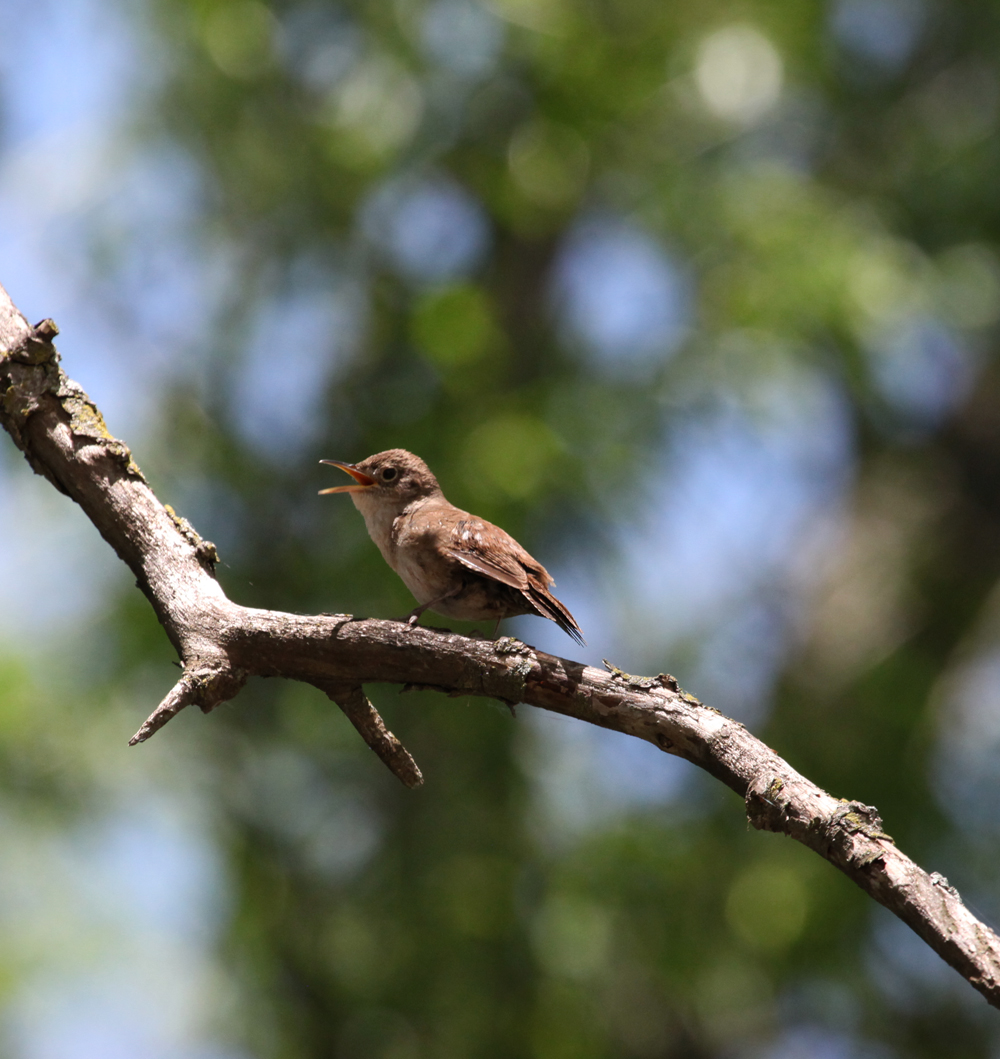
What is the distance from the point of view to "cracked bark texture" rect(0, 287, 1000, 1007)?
7.52 feet

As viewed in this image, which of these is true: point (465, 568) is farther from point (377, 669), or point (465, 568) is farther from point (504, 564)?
point (377, 669)

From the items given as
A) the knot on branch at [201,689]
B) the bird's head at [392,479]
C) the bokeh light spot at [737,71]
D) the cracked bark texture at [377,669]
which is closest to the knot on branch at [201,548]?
the cracked bark texture at [377,669]

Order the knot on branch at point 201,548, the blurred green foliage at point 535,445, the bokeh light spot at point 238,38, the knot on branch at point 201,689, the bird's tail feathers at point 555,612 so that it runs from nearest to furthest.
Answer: the knot on branch at point 201,689, the knot on branch at point 201,548, the bird's tail feathers at point 555,612, the blurred green foliage at point 535,445, the bokeh light spot at point 238,38

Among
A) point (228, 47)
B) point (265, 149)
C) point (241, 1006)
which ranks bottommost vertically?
point (241, 1006)

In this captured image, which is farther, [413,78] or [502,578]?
[413,78]

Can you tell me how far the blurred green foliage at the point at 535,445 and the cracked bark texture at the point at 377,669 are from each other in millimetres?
4565

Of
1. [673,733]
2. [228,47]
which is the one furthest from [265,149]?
[673,733]

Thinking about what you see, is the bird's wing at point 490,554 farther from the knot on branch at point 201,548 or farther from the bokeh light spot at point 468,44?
the bokeh light spot at point 468,44

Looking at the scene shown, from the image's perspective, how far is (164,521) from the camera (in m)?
3.00

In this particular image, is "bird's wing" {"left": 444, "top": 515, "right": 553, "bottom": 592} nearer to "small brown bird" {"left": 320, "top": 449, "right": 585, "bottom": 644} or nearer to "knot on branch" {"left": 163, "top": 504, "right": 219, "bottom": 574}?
"small brown bird" {"left": 320, "top": 449, "right": 585, "bottom": 644}

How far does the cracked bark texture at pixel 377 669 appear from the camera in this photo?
229 centimetres

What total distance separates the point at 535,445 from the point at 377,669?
16.6 feet

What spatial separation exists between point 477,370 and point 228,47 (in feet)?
11.2

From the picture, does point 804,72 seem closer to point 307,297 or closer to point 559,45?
point 559,45
